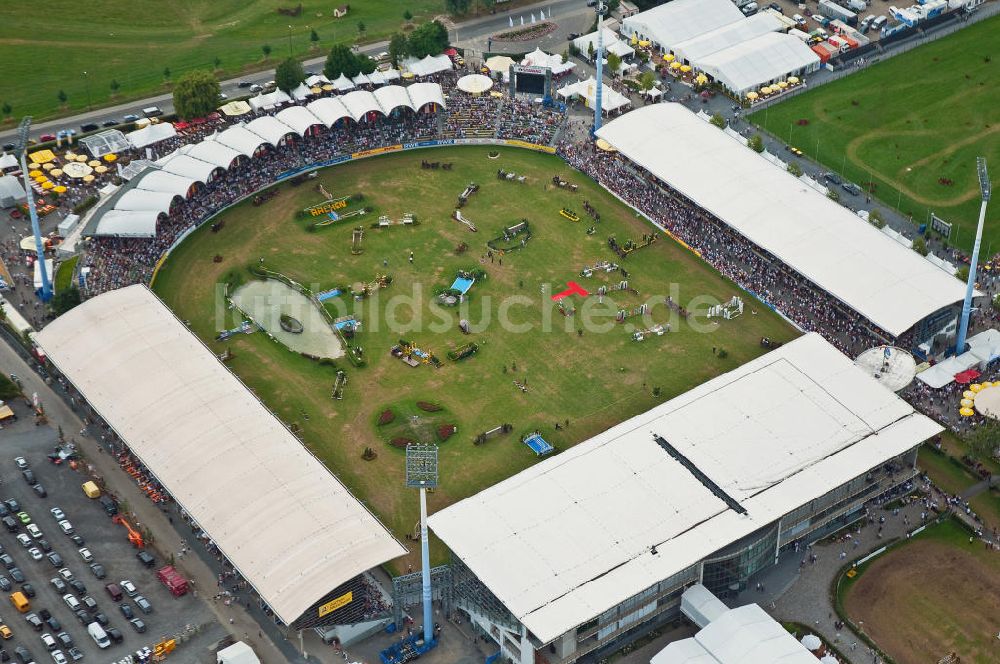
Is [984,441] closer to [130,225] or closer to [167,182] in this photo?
[130,225]

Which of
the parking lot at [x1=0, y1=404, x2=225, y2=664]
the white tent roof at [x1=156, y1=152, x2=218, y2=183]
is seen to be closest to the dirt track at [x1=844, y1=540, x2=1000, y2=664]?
the parking lot at [x1=0, y1=404, x2=225, y2=664]

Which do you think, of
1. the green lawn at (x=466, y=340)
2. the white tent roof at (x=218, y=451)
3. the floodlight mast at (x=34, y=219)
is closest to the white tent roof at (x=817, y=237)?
the green lawn at (x=466, y=340)

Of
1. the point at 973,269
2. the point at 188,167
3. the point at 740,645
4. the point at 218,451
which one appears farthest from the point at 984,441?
the point at 188,167

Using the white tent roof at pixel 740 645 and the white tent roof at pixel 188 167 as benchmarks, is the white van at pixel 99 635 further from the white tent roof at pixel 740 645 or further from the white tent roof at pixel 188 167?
the white tent roof at pixel 188 167

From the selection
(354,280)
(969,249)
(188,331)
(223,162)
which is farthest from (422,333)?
(969,249)

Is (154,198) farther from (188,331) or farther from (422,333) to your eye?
(422,333)

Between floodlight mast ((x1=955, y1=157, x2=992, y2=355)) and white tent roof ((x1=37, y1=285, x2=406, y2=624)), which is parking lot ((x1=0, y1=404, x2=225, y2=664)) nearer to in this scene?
white tent roof ((x1=37, y1=285, x2=406, y2=624))
